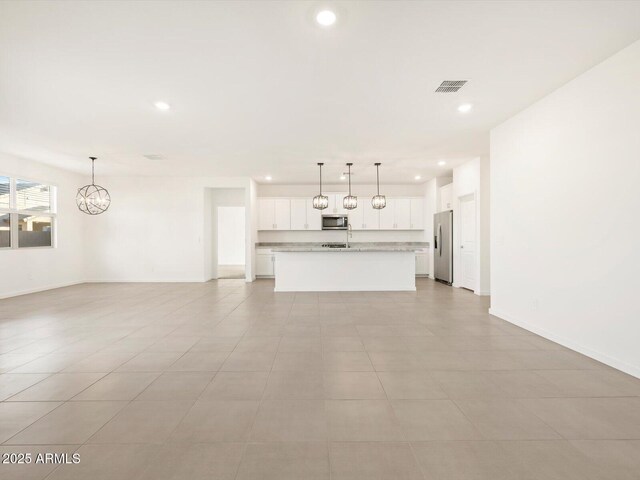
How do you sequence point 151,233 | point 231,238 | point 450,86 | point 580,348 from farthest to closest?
point 231,238, point 151,233, point 450,86, point 580,348

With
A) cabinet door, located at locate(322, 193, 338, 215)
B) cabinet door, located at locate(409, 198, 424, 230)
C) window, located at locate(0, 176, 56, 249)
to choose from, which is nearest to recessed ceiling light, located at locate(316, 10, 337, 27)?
cabinet door, located at locate(322, 193, 338, 215)

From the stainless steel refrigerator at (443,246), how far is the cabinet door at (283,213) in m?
4.34

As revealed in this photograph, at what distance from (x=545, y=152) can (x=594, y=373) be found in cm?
248

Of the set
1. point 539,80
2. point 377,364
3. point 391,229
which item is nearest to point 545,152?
point 539,80

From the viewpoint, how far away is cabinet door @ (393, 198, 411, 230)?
9.85 metres

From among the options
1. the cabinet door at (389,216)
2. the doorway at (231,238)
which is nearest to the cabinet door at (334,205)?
the cabinet door at (389,216)

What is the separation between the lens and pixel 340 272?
7.30 metres

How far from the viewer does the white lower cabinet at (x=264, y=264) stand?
9.66 meters

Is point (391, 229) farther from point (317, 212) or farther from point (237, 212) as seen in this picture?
point (237, 212)

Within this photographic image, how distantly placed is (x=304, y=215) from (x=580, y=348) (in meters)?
7.54

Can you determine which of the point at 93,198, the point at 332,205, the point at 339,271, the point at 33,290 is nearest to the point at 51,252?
the point at 33,290

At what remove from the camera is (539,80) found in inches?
133

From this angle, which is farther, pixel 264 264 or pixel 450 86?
pixel 264 264

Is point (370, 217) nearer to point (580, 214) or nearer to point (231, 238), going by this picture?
point (231, 238)
